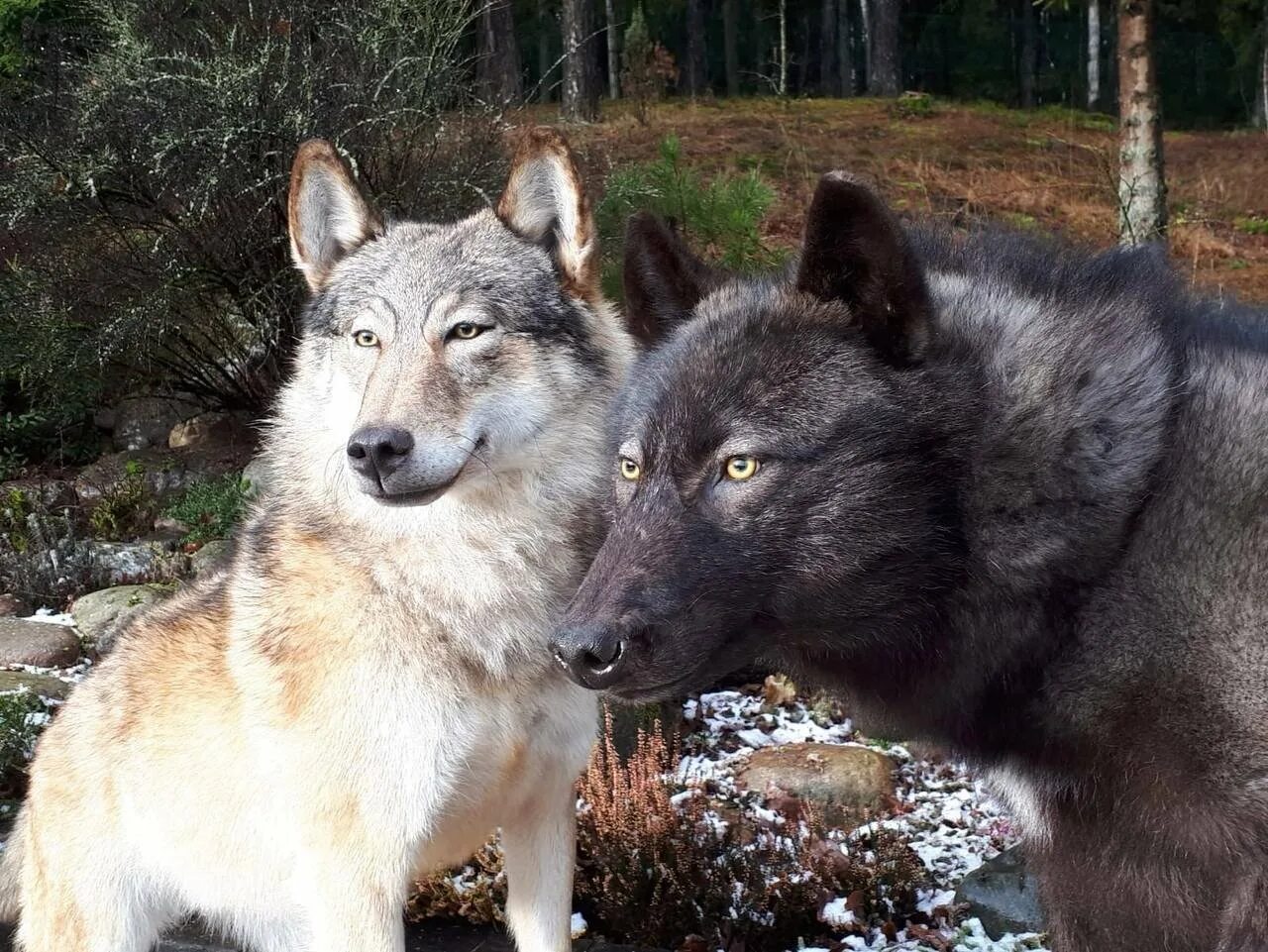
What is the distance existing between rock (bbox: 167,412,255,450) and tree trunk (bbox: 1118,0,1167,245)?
7.31 meters

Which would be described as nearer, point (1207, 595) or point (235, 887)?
point (1207, 595)

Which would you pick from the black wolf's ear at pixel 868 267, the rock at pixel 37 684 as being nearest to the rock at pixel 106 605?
the rock at pixel 37 684

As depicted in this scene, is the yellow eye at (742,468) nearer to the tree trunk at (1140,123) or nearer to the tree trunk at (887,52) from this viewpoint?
the tree trunk at (1140,123)

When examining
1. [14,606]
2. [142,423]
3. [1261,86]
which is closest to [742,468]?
[14,606]

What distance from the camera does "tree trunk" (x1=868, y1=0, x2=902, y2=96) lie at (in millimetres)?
31672

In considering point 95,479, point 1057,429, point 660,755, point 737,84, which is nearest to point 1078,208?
point 95,479

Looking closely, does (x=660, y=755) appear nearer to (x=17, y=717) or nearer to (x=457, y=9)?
(x=17, y=717)

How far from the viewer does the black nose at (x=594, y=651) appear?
6.96 ft

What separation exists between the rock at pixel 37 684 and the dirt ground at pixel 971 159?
531 cm

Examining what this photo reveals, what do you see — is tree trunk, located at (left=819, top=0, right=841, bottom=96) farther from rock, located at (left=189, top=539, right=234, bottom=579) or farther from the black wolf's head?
the black wolf's head

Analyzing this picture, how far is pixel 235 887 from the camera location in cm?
362

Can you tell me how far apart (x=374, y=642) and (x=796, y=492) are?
154cm

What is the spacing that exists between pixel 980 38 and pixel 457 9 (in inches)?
1258

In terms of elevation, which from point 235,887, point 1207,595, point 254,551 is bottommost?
point 235,887
